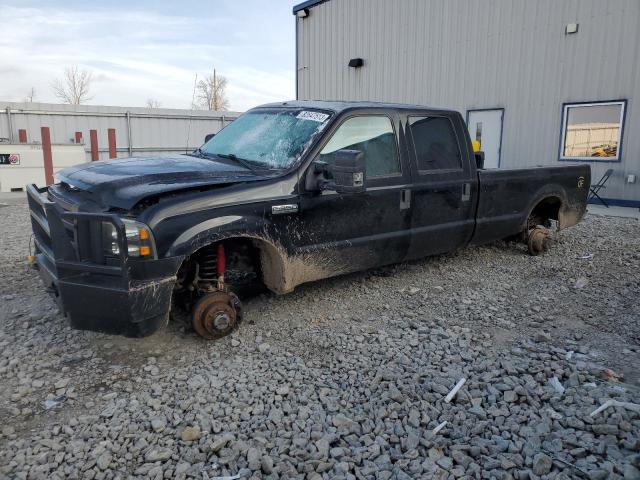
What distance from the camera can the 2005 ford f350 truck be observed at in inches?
128

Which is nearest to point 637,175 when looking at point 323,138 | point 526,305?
point 526,305

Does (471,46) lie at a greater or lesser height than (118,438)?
greater

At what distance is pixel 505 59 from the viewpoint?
12445 millimetres

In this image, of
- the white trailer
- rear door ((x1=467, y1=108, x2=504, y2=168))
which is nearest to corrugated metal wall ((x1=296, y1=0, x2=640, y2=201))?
rear door ((x1=467, y1=108, x2=504, y2=168))

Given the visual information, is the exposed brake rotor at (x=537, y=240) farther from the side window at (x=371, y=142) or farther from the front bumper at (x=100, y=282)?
the front bumper at (x=100, y=282)

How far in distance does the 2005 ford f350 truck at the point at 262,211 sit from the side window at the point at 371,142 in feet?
0.04

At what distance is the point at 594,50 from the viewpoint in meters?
10.9

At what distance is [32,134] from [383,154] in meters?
18.1

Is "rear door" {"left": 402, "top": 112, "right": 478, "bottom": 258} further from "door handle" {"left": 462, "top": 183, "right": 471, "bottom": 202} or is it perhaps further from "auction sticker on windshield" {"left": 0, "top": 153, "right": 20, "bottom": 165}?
"auction sticker on windshield" {"left": 0, "top": 153, "right": 20, "bottom": 165}

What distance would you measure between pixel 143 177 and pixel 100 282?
81cm

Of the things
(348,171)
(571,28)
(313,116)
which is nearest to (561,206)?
(313,116)

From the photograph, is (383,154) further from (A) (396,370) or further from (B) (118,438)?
(B) (118,438)

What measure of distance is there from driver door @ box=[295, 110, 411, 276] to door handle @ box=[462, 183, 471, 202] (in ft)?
2.78

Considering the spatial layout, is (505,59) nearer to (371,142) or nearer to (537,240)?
(537,240)
